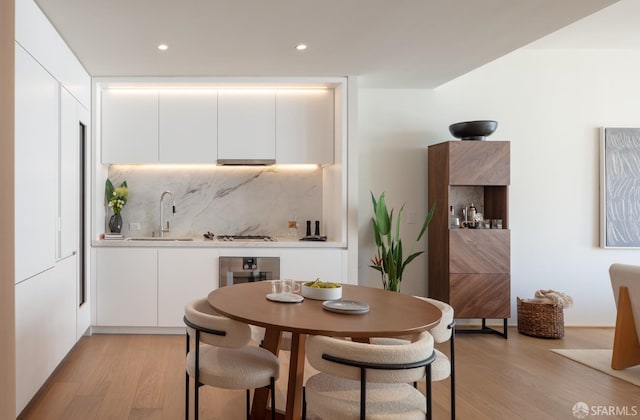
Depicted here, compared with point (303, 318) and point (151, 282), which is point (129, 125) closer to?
point (151, 282)

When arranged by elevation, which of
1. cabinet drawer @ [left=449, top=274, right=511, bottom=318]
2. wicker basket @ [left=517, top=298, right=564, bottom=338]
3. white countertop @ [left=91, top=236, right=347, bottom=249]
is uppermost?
white countertop @ [left=91, top=236, right=347, bottom=249]

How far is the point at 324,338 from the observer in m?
1.51

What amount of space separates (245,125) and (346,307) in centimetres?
271

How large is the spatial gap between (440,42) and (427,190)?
5.67 feet

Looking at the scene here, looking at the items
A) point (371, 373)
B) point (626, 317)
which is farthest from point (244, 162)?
point (626, 317)

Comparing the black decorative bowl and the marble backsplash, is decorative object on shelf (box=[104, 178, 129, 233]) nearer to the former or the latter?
the marble backsplash

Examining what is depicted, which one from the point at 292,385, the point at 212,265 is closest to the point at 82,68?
the point at 212,265

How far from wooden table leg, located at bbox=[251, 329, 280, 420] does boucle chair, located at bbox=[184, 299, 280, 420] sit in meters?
0.20

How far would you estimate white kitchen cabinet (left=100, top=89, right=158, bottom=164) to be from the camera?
4.02 metres

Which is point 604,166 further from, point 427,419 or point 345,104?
point 427,419

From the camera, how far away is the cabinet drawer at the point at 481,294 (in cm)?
387

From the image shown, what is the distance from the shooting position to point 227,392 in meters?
2.64

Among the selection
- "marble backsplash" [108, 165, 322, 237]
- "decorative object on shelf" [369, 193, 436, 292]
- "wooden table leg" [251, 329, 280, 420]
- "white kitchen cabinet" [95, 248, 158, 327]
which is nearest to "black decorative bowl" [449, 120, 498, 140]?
"decorative object on shelf" [369, 193, 436, 292]

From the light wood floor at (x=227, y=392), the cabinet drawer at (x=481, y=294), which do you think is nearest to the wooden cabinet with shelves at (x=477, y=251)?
the cabinet drawer at (x=481, y=294)
